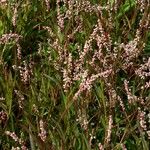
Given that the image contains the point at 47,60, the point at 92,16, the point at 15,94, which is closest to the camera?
the point at 15,94

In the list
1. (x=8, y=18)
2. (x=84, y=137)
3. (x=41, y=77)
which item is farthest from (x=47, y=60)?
(x=84, y=137)

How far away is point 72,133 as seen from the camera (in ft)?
9.72

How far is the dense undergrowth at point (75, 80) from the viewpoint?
2877 millimetres

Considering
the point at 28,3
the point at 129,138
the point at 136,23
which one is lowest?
the point at 129,138

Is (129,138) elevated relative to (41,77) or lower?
lower

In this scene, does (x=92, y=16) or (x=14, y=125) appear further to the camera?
(x=92, y=16)

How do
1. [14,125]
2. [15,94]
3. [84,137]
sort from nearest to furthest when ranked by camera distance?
[84,137], [14,125], [15,94]

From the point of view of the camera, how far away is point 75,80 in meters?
3.44

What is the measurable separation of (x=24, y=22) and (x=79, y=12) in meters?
0.47

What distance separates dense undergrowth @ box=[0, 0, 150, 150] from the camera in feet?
9.44

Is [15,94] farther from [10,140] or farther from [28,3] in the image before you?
[28,3]

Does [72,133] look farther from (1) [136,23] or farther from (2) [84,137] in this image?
(1) [136,23]

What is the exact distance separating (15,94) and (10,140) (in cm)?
42

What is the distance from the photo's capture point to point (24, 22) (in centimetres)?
412
